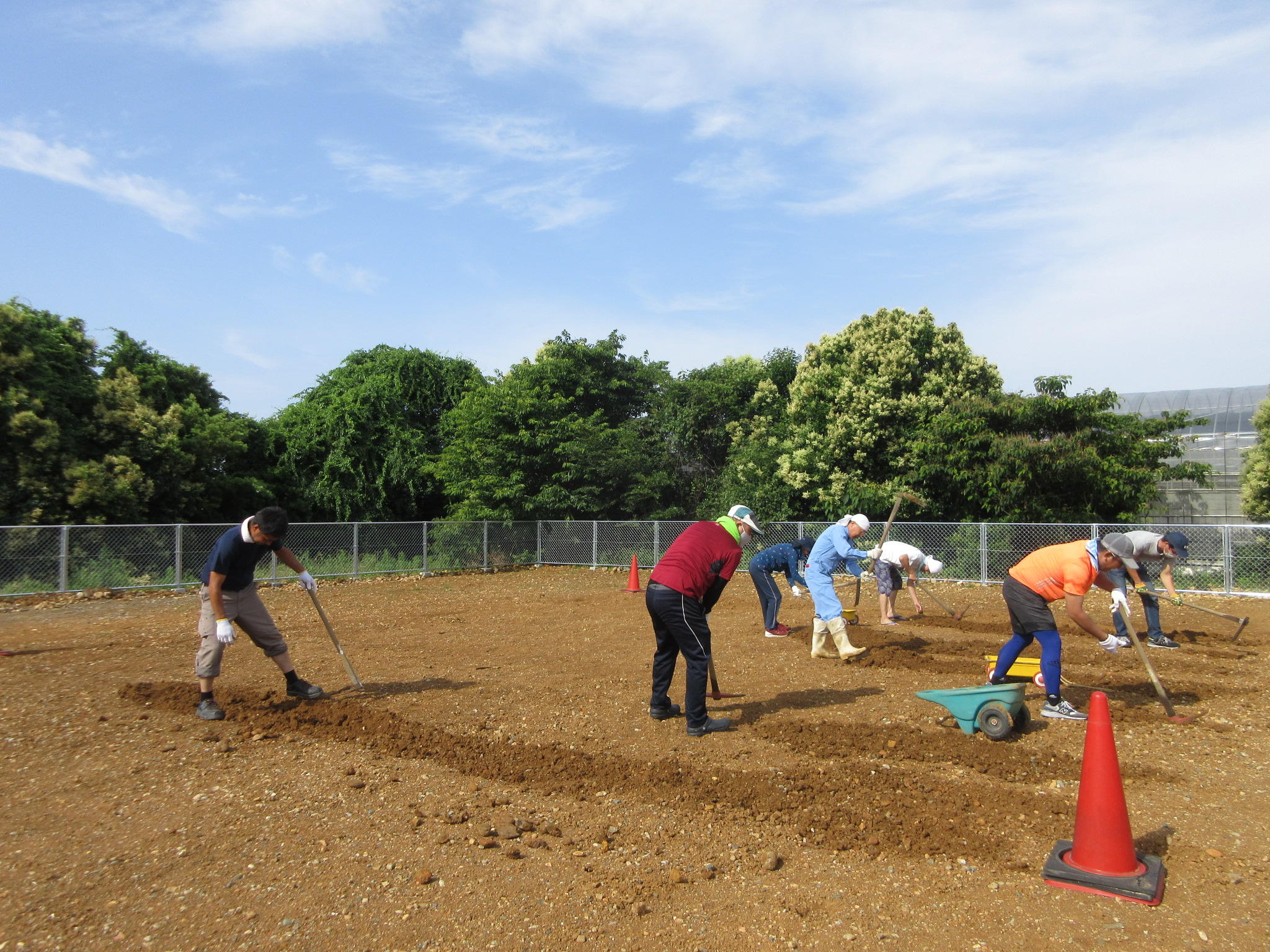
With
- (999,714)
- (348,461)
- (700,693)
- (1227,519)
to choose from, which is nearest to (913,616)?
(999,714)

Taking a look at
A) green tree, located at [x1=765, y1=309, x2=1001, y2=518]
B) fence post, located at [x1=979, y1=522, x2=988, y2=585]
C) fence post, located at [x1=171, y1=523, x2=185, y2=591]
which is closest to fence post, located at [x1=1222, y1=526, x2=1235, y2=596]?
fence post, located at [x1=979, y1=522, x2=988, y2=585]

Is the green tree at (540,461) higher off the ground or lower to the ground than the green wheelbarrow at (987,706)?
higher

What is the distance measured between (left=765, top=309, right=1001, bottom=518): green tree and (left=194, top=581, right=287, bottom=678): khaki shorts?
15612mm

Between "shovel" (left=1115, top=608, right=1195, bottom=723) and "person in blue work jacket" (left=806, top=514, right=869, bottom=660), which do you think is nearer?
"shovel" (left=1115, top=608, right=1195, bottom=723)

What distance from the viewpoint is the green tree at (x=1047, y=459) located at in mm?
17641

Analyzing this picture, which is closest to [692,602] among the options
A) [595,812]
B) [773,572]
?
[595,812]

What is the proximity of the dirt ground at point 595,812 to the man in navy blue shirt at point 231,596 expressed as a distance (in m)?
0.42

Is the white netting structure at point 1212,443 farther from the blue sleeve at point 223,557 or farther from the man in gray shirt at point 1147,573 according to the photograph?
the blue sleeve at point 223,557

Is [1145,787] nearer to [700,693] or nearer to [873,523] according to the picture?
[700,693]

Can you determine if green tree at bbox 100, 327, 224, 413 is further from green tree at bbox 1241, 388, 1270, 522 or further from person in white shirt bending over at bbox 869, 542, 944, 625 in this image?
green tree at bbox 1241, 388, 1270, 522

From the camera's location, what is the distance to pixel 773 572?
1121 centimetres

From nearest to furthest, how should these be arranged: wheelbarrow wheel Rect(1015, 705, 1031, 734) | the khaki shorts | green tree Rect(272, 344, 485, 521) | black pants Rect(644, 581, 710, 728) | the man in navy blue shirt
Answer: black pants Rect(644, 581, 710, 728) < wheelbarrow wheel Rect(1015, 705, 1031, 734) < the man in navy blue shirt < the khaki shorts < green tree Rect(272, 344, 485, 521)

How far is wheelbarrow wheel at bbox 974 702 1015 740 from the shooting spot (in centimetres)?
601

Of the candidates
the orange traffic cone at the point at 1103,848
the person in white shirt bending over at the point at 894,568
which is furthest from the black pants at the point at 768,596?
the orange traffic cone at the point at 1103,848
